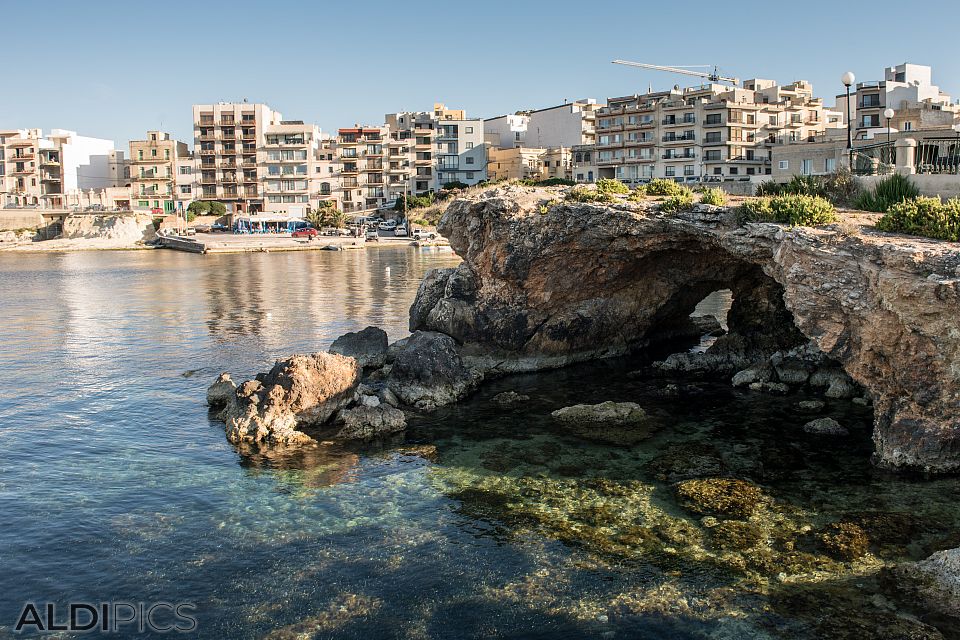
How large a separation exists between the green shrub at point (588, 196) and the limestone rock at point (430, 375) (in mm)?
8822

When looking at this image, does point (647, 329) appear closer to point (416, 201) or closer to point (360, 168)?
point (416, 201)

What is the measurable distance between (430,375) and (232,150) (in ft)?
449

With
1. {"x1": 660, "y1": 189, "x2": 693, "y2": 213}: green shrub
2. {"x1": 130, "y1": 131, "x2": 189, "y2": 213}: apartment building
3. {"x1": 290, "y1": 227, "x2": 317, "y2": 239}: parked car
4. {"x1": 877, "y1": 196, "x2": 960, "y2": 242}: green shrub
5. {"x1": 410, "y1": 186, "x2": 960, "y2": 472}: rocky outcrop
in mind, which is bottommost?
{"x1": 410, "y1": 186, "x2": 960, "y2": 472}: rocky outcrop

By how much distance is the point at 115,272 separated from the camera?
9138 centimetres

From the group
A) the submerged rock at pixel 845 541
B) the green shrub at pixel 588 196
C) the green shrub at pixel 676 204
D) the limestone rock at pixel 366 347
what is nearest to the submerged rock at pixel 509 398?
the limestone rock at pixel 366 347

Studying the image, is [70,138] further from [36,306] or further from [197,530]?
[197,530]

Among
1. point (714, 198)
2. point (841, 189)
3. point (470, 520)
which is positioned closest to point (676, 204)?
point (714, 198)

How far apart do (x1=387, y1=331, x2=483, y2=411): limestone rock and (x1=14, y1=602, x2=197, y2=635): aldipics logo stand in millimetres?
14955

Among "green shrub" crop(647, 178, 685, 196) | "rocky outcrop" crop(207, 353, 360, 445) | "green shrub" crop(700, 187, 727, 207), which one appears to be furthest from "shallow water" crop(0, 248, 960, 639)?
"green shrub" crop(647, 178, 685, 196)

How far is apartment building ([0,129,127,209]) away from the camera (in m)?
156

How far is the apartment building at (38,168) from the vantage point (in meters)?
156

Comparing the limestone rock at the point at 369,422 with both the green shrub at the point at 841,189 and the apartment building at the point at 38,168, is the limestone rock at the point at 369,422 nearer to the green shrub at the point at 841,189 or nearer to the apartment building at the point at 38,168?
the green shrub at the point at 841,189

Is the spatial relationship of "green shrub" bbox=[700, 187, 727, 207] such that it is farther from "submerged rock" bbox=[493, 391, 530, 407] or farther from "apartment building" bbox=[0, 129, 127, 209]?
"apartment building" bbox=[0, 129, 127, 209]

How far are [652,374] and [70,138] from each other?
161 metres
